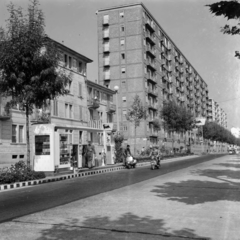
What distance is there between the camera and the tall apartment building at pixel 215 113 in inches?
5671

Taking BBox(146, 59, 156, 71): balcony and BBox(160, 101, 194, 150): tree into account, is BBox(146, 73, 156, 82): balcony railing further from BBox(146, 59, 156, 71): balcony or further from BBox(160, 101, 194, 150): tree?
BBox(160, 101, 194, 150): tree

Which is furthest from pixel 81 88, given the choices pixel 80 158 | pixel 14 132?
pixel 80 158

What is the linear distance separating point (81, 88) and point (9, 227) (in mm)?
35241

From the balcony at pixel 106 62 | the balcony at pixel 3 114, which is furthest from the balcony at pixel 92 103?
the balcony at pixel 106 62

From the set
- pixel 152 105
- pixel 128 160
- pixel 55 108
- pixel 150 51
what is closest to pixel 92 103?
pixel 55 108

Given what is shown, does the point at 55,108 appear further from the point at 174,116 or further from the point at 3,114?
the point at 174,116

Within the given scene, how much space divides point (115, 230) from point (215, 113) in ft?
536

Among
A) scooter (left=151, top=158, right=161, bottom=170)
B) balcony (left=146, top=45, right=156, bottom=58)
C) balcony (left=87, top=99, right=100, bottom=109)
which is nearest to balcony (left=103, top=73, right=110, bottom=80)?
balcony (left=146, top=45, right=156, bottom=58)

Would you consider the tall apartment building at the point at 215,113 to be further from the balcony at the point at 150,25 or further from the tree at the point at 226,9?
the tree at the point at 226,9

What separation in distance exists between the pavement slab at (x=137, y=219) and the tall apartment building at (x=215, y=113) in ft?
436

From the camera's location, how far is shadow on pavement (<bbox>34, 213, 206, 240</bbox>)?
555 cm

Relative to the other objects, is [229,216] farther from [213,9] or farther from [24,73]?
[24,73]

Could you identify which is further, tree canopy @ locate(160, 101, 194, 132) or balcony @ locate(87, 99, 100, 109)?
tree canopy @ locate(160, 101, 194, 132)

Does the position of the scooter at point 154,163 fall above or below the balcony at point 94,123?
below
